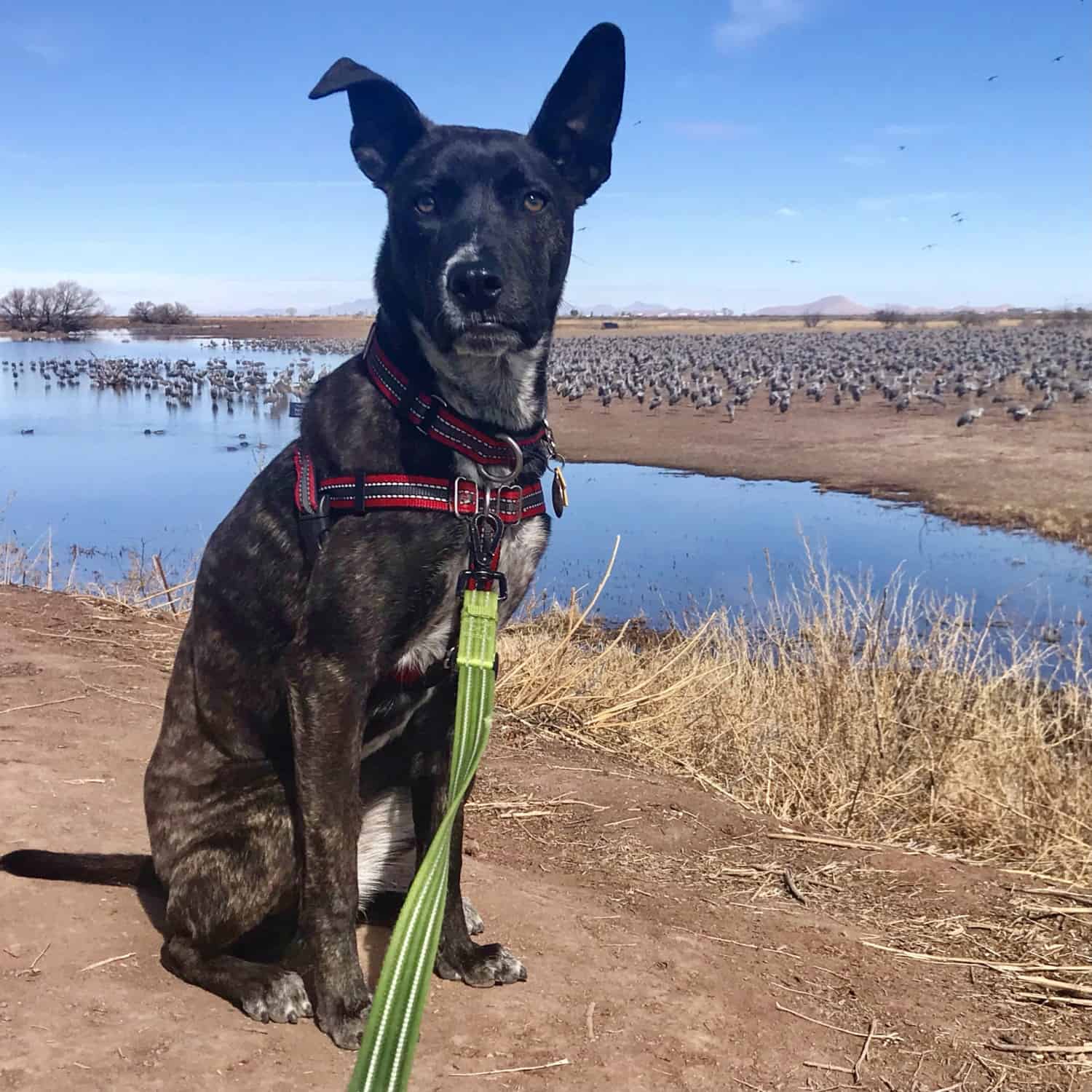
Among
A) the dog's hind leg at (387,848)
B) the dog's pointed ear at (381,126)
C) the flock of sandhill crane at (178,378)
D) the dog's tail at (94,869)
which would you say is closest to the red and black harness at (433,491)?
the dog's hind leg at (387,848)

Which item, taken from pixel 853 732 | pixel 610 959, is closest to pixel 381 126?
pixel 610 959

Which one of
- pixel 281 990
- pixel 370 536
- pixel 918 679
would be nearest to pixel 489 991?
pixel 281 990

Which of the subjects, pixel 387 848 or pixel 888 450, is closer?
pixel 387 848

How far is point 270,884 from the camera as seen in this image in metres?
3.30

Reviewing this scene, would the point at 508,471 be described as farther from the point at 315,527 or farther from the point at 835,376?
the point at 835,376

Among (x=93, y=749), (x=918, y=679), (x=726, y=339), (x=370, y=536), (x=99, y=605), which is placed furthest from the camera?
(x=726, y=339)

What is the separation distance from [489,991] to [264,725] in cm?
116

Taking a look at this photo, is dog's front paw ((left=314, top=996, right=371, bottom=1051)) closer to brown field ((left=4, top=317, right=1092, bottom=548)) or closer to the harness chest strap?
the harness chest strap

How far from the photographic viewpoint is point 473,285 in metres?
3.24

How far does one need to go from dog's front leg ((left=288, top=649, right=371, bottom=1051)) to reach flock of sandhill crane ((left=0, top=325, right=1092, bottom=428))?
2582cm

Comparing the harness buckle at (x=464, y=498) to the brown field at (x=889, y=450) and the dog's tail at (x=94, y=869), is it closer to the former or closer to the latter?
the dog's tail at (x=94, y=869)

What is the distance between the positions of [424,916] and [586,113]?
2.65 meters

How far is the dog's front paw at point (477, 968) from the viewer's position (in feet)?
11.8

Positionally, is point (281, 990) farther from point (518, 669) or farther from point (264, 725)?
point (518, 669)
